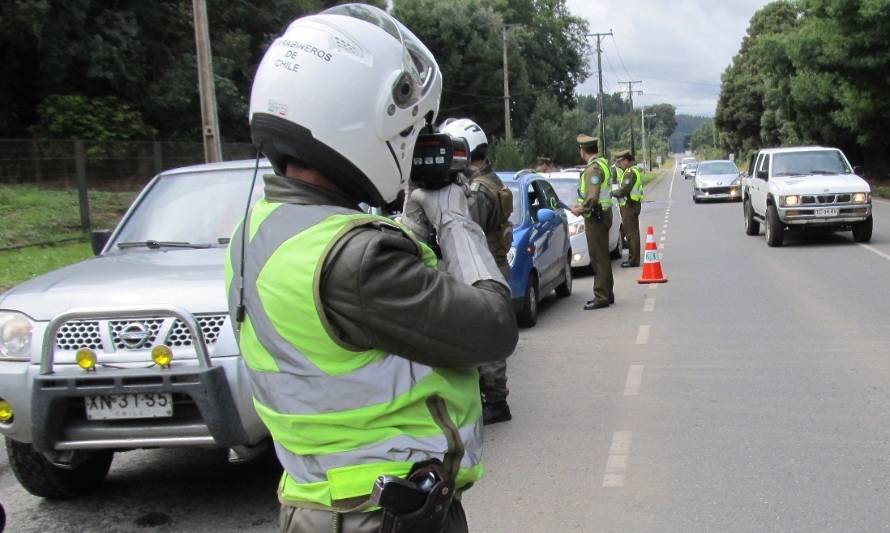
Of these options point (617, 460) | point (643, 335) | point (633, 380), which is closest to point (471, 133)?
point (617, 460)

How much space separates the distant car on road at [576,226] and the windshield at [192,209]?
8451mm

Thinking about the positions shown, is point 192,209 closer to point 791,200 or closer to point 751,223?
point 791,200

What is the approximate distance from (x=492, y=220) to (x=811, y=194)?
11534 mm

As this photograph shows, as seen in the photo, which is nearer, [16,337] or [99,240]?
[16,337]

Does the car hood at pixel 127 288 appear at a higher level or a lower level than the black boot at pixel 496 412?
higher

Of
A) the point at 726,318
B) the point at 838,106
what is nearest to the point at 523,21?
the point at 838,106

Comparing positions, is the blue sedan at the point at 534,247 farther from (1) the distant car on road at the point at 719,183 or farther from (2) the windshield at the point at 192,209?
(1) the distant car on road at the point at 719,183

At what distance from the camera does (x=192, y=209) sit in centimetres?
622

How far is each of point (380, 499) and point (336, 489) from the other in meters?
0.11

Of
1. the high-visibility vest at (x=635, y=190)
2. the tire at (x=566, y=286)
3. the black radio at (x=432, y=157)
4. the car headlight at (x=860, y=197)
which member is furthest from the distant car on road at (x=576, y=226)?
the black radio at (x=432, y=157)

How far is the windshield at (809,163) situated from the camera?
57.2 feet

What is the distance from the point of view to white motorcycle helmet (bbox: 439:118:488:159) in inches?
240

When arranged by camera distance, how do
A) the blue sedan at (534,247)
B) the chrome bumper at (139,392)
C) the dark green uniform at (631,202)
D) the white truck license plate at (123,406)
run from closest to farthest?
the chrome bumper at (139,392), the white truck license plate at (123,406), the blue sedan at (534,247), the dark green uniform at (631,202)

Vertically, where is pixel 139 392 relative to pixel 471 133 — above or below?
below
